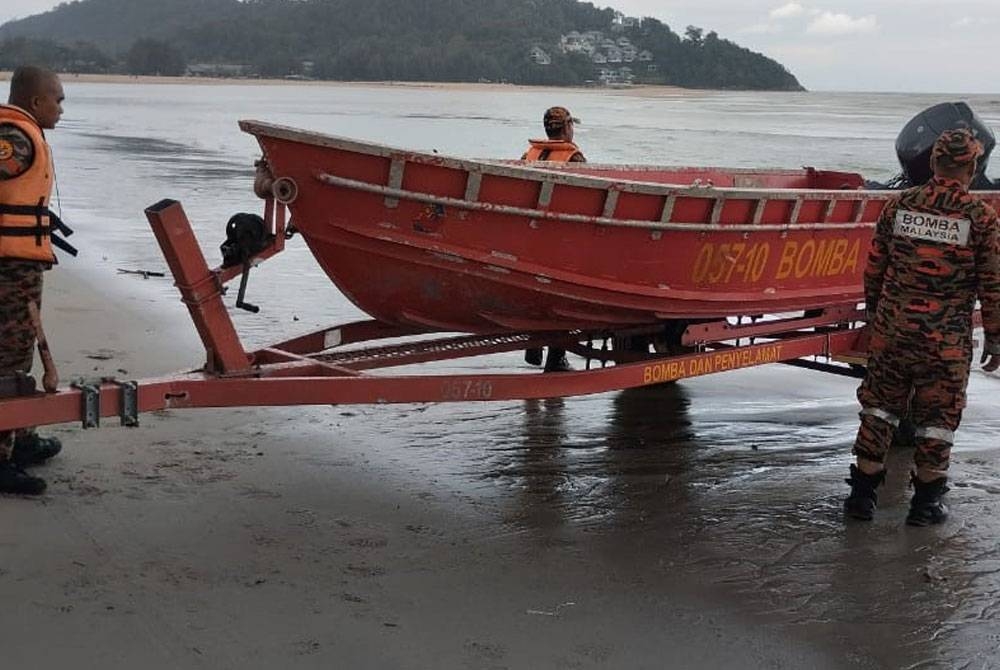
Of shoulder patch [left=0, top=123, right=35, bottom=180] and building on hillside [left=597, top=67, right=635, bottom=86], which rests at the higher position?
building on hillside [left=597, top=67, right=635, bottom=86]

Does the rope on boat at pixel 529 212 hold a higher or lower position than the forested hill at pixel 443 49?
lower

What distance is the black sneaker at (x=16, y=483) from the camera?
4.64 meters

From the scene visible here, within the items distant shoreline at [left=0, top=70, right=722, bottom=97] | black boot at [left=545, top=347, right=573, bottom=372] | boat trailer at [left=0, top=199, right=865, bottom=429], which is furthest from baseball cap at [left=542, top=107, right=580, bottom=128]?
distant shoreline at [left=0, top=70, right=722, bottom=97]

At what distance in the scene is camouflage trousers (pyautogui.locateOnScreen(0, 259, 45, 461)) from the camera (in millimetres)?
4383

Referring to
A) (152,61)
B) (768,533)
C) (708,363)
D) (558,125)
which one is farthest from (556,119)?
(152,61)

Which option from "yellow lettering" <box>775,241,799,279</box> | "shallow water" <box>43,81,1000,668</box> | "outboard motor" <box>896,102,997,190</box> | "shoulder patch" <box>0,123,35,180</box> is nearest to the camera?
"shallow water" <box>43,81,1000,668</box>

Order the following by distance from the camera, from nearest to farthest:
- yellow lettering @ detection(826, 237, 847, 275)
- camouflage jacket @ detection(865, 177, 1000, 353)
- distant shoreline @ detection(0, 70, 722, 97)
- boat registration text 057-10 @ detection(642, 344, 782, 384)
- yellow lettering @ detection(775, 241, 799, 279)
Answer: camouflage jacket @ detection(865, 177, 1000, 353) → boat registration text 057-10 @ detection(642, 344, 782, 384) → yellow lettering @ detection(775, 241, 799, 279) → yellow lettering @ detection(826, 237, 847, 275) → distant shoreline @ detection(0, 70, 722, 97)

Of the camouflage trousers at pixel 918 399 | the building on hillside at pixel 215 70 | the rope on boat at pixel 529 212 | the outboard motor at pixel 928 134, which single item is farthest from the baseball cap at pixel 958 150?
the building on hillside at pixel 215 70

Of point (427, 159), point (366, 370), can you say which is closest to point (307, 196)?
point (427, 159)

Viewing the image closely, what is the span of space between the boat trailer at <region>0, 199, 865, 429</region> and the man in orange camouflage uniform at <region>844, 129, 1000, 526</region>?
821 mm

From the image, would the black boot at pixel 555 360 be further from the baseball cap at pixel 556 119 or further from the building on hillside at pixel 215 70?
the building on hillside at pixel 215 70

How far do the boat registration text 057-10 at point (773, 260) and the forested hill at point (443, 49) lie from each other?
361 feet

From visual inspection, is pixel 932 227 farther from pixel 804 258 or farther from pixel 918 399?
pixel 804 258

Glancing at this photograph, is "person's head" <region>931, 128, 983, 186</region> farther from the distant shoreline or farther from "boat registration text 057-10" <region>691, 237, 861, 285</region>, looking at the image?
the distant shoreline
